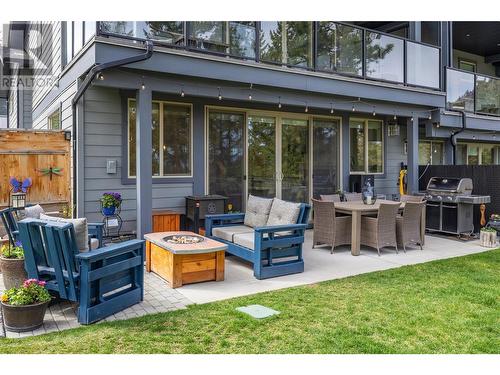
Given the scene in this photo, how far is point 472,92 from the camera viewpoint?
Result: 33.5 feet

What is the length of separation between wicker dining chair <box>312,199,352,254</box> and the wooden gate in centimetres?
413

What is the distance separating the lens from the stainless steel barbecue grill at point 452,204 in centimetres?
773

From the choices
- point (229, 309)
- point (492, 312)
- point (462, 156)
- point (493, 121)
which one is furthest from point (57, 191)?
point (462, 156)

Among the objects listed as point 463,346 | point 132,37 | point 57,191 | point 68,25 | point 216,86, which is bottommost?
point 463,346

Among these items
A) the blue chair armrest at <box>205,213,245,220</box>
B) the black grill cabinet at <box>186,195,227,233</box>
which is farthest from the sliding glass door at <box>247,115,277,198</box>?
the blue chair armrest at <box>205,213,245,220</box>

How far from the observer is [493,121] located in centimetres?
1074

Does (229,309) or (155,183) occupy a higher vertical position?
(155,183)

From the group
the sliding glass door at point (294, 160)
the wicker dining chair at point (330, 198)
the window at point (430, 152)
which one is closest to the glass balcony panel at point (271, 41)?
the sliding glass door at point (294, 160)

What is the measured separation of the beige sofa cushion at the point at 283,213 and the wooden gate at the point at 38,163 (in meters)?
3.45

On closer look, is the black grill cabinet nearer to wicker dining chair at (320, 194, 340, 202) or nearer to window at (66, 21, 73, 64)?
wicker dining chair at (320, 194, 340, 202)
